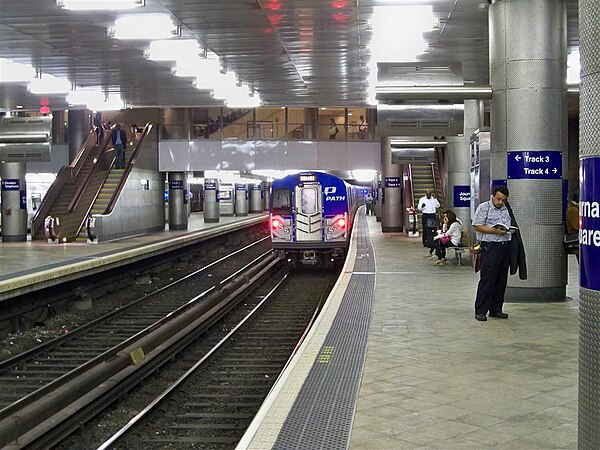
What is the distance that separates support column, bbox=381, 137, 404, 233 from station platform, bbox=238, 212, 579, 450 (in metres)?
19.6

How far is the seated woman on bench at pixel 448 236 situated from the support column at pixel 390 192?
13280 mm

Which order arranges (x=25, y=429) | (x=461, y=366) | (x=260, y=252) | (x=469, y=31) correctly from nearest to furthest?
(x=461, y=366) → (x=25, y=429) → (x=469, y=31) → (x=260, y=252)

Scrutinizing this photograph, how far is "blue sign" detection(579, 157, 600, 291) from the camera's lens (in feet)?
10.8

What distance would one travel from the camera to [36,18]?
1143 centimetres

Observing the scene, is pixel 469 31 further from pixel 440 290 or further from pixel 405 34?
pixel 440 290

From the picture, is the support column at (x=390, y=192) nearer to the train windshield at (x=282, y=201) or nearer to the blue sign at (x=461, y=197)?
the train windshield at (x=282, y=201)

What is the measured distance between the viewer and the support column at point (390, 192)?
29.9 meters

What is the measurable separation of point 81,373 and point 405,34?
7.28 m

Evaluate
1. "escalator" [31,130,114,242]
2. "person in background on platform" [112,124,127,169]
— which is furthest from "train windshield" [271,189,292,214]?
"person in background on platform" [112,124,127,169]

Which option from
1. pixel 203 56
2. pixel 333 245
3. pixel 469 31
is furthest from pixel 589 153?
pixel 333 245

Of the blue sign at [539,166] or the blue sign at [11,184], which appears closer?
the blue sign at [539,166]

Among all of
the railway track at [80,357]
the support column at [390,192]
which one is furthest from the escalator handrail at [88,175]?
the support column at [390,192]

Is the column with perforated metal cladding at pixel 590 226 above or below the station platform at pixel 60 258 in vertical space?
above

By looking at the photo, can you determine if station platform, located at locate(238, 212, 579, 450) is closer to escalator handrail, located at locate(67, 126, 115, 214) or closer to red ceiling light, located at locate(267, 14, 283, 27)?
red ceiling light, located at locate(267, 14, 283, 27)
